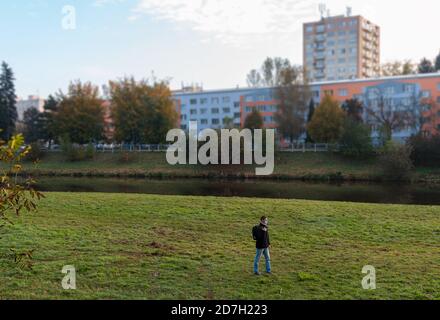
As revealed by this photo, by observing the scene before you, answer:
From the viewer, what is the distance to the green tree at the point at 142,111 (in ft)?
253

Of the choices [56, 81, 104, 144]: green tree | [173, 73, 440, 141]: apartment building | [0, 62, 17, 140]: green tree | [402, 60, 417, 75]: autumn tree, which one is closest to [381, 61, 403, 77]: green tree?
[402, 60, 417, 75]: autumn tree

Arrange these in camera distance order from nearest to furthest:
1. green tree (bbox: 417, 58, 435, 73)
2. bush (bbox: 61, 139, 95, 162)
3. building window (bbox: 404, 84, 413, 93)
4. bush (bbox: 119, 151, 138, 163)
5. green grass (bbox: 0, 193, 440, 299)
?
green grass (bbox: 0, 193, 440, 299) < bush (bbox: 119, 151, 138, 163) < bush (bbox: 61, 139, 95, 162) < building window (bbox: 404, 84, 413, 93) < green tree (bbox: 417, 58, 435, 73)

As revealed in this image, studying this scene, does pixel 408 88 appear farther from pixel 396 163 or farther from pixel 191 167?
pixel 191 167

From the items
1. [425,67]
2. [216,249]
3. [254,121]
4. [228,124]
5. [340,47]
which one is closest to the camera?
[216,249]

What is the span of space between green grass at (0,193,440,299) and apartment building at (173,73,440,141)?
4615 cm

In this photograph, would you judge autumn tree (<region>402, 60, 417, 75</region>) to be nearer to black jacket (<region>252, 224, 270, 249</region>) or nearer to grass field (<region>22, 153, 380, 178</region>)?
grass field (<region>22, 153, 380, 178</region>)

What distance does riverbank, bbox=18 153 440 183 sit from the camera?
54.4 meters

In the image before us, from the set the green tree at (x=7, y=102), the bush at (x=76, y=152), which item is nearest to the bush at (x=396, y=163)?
the bush at (x=76, y=152)

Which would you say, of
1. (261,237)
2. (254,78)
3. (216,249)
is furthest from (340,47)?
(261,237)

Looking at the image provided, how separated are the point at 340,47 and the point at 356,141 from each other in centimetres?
9127

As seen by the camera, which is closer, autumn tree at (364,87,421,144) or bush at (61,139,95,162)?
bush at (61,139,95,162)

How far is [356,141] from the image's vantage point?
6059 cm

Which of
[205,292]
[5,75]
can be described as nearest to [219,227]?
[205,292]

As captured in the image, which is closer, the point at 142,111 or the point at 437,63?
the point at 142,111
